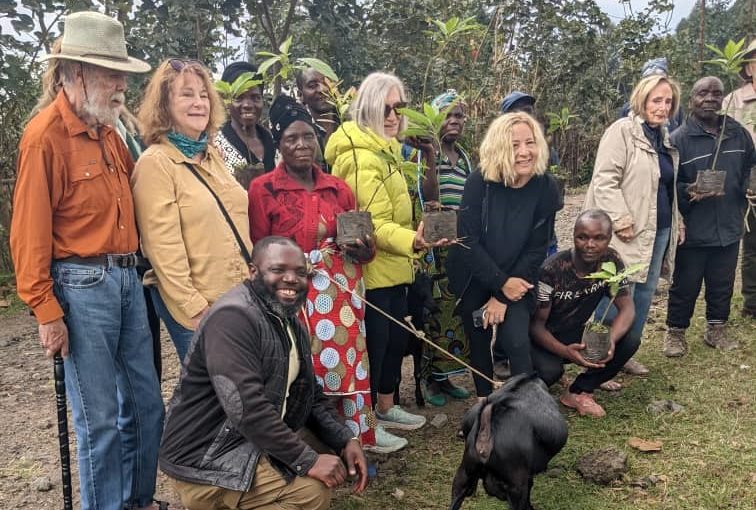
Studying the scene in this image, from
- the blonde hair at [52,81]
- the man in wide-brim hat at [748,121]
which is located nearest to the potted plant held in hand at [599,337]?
the man in wide-brim hat at [748,121]

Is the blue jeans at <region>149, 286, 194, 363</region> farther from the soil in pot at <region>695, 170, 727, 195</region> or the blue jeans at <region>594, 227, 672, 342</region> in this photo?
the soil in pot at <region>695, 170, 727, 195</region>

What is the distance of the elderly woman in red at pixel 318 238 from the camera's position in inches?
123

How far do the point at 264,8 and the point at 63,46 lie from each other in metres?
5.90

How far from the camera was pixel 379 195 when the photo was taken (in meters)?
3.40

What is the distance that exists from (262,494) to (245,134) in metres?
2.27

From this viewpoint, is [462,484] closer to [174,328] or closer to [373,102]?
[174,328]

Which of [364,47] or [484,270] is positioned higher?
[364,47]

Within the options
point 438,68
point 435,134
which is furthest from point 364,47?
point 435,134

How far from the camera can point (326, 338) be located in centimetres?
313

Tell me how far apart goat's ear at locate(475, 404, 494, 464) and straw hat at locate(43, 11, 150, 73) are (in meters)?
1.94

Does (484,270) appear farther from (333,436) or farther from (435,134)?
(333,436)

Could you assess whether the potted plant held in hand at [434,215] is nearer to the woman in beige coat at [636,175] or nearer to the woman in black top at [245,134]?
the woman in black top at [245,134]

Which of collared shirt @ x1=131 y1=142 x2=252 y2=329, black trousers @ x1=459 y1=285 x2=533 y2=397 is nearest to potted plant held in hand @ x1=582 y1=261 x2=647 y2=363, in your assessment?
black trousers @ x1=459 y1=285 x2=533 y2=397

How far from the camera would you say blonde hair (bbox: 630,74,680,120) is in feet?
13.8
